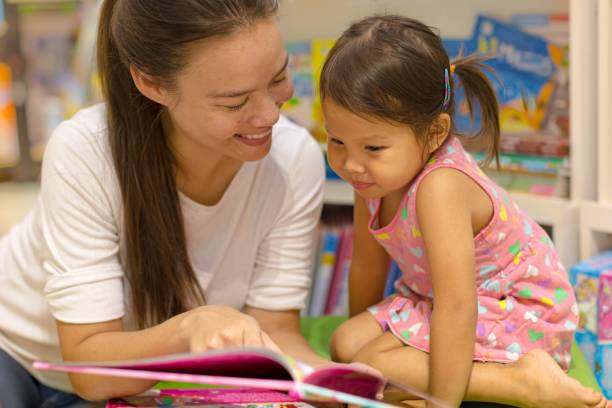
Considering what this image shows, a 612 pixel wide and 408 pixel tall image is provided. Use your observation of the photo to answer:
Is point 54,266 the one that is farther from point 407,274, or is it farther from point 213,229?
point 407,274

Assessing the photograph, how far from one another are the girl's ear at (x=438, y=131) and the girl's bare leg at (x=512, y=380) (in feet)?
0.93

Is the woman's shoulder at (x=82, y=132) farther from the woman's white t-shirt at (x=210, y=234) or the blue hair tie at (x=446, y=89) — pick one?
the blue hair tie at (x=446, y=89)

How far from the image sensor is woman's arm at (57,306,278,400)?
35.9 inches

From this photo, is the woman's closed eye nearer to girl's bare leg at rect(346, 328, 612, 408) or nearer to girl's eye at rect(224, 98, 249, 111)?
girl's eye at rect(224, 98, 249, 111)

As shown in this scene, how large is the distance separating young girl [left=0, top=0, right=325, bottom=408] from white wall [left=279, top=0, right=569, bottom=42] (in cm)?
45

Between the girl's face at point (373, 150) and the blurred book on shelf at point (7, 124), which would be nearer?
the girl's face at point (373, 150)

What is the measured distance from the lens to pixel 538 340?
1.16 m

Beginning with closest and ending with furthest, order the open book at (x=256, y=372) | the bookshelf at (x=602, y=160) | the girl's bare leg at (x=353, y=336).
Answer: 1. the open book at (x=256, y=372)
2. the girl's bare leg at (x=353, y=336)
3. the bookshelf at (x=602, y=160)

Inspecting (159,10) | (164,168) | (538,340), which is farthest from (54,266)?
(538,340)

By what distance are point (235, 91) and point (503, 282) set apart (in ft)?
1.51

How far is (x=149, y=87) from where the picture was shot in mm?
1098

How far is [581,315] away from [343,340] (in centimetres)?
44

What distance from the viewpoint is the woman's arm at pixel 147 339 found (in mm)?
913

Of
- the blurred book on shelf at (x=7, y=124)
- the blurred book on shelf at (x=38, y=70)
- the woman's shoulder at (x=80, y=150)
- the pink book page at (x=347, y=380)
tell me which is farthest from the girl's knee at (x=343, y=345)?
the blurred book on shelf at (x=7, y=124)
